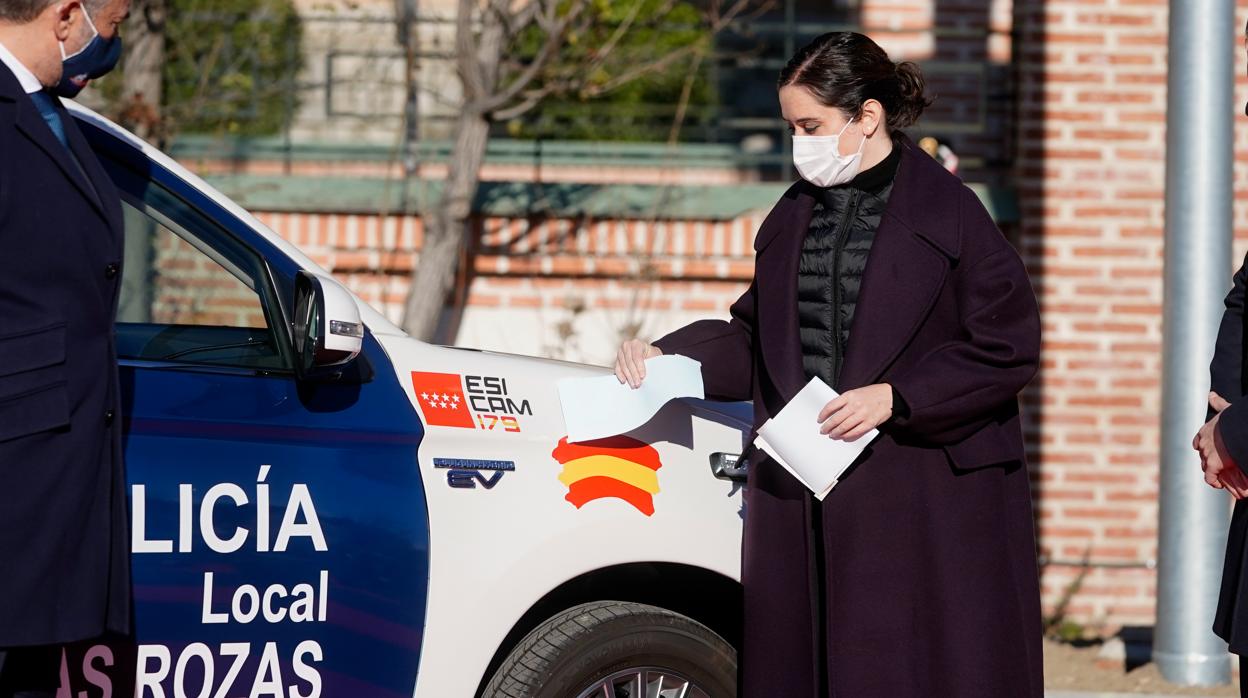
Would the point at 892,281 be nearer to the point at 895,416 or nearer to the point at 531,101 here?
the point at 895,416

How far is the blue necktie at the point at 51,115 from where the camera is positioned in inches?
103

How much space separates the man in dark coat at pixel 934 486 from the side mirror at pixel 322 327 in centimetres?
85

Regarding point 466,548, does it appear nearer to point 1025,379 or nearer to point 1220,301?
point 1025,379

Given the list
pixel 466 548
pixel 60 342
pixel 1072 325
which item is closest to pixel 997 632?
pixel 466 548

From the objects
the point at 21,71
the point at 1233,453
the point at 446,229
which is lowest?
the point at 1233,453

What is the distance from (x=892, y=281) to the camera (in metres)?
3.11

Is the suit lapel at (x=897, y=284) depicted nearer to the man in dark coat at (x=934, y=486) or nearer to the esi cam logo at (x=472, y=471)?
the man in dark coat at (x=934, y=486)

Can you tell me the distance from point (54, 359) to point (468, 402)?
3.47 ft

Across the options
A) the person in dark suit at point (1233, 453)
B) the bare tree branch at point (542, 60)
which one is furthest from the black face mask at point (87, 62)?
the bare tree branch at point (542, 60)

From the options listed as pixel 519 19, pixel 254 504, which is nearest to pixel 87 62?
pixel 254 504

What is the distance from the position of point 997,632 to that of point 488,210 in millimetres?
4183

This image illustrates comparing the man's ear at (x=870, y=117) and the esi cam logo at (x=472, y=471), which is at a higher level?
the man's ear at (x=870, y=117)

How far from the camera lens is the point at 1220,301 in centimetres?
573

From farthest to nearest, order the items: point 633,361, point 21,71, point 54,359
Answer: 1. point 633,361
2. point 21,71
3. point 54,359
